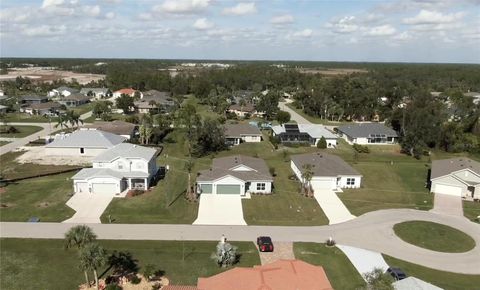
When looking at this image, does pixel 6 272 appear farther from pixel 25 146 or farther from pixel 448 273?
pixel 25 146

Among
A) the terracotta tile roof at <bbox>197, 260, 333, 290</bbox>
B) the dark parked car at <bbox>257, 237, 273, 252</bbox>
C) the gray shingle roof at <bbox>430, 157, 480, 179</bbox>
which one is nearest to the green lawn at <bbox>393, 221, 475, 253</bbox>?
the gray shingle roof at <bbox>430, 157, 480, 179</bbox>

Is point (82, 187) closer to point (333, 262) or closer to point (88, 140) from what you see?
point (88, 140)

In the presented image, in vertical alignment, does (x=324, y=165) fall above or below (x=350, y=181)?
above

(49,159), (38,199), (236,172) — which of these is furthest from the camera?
(49,159)

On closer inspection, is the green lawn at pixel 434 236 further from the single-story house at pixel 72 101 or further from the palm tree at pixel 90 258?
the single-story house at pixel 72 101

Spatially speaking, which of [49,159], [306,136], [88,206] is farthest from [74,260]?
[306,136]

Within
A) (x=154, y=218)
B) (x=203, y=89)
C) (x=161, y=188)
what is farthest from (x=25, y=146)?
(x=203, y=89)

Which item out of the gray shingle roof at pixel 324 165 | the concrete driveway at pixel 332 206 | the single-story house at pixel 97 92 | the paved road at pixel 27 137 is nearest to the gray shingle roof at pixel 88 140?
the paved road at pixel 27 137
